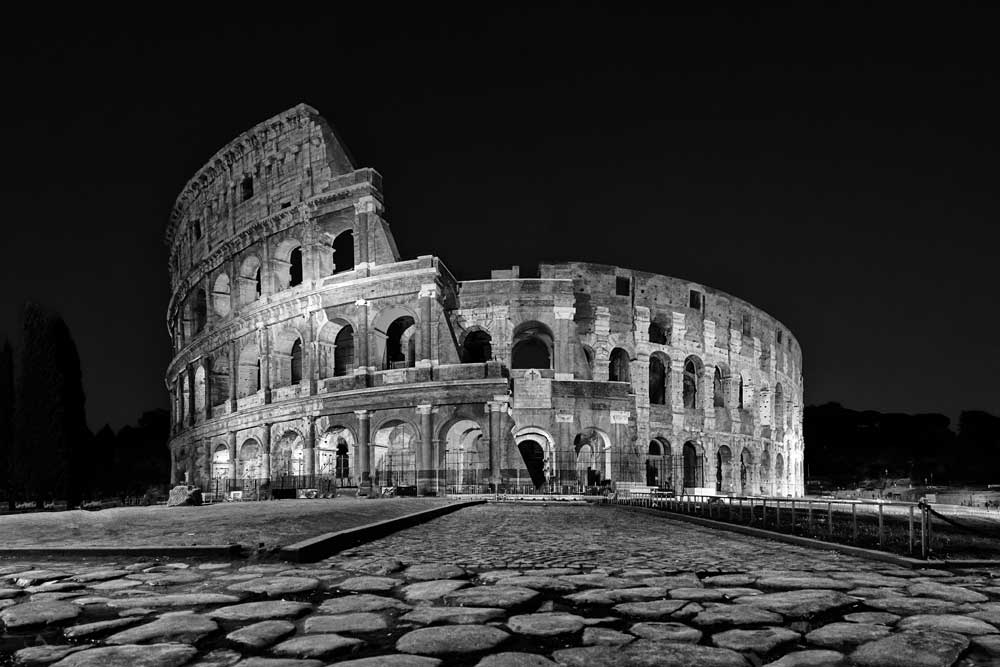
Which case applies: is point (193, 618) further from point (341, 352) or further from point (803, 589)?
point (341, 352)

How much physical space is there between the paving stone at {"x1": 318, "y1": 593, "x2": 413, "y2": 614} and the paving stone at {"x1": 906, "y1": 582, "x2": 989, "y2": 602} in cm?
293

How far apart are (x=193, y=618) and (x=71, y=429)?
28454 millimetres

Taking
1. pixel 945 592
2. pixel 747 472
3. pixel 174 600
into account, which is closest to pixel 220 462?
pixel 747 472

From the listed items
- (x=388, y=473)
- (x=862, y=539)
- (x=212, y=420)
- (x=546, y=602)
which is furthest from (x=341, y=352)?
(x=546, y=602)

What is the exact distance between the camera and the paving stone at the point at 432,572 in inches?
213

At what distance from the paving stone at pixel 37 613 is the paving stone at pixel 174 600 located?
8.7 inches

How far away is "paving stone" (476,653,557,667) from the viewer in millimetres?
3000

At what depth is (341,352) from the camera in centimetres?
3231

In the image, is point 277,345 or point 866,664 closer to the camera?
point 866,664

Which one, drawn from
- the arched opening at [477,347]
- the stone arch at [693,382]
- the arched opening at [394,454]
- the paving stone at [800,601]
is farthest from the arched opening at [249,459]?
the paving stone at [800,601]

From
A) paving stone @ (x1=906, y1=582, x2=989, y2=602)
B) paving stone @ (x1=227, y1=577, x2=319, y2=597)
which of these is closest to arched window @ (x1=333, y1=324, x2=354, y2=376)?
paving stone @ (x1=227, y1=577, x2=319, y2=597)

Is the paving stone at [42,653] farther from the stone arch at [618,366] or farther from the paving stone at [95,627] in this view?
the stone arch at [618,366]

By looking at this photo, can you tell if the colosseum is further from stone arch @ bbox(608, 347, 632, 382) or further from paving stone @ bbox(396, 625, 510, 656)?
paving stone @ bbox(396, 625, 510, 656)

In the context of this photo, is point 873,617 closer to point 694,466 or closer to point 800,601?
point 800,601
